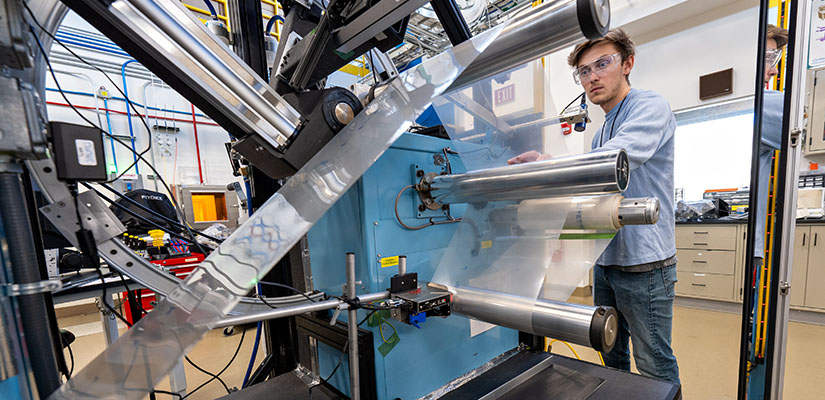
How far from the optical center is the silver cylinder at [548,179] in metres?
0.65

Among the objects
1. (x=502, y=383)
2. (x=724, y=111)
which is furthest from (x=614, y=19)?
(x=502, y=383)

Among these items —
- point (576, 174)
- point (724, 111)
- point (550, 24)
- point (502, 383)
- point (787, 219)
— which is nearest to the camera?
point (550, 24)

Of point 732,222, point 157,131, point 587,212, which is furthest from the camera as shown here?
point 157,131

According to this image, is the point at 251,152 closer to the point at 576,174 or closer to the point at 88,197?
the point at 88,197

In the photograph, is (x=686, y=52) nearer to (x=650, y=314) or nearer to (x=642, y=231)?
(x=642, y=231)

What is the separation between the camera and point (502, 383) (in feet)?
2.84

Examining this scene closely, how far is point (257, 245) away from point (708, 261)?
3.73 metres

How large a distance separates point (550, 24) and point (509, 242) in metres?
0.57

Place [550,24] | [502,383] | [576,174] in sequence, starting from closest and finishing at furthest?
[550,24] < [576,174] < [502,383]

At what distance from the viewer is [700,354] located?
1942 millimetres

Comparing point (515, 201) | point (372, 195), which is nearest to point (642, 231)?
point (515, 201)

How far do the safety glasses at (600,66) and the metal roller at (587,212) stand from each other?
53cm

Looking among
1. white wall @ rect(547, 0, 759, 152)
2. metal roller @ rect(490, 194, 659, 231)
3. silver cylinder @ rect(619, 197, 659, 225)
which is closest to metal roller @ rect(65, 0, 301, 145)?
metal roller @ rect(490, 194, 659, 231)

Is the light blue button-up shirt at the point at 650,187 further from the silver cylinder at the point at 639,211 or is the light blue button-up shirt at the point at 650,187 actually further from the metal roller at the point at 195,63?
the metal roller at the point at 195,63
